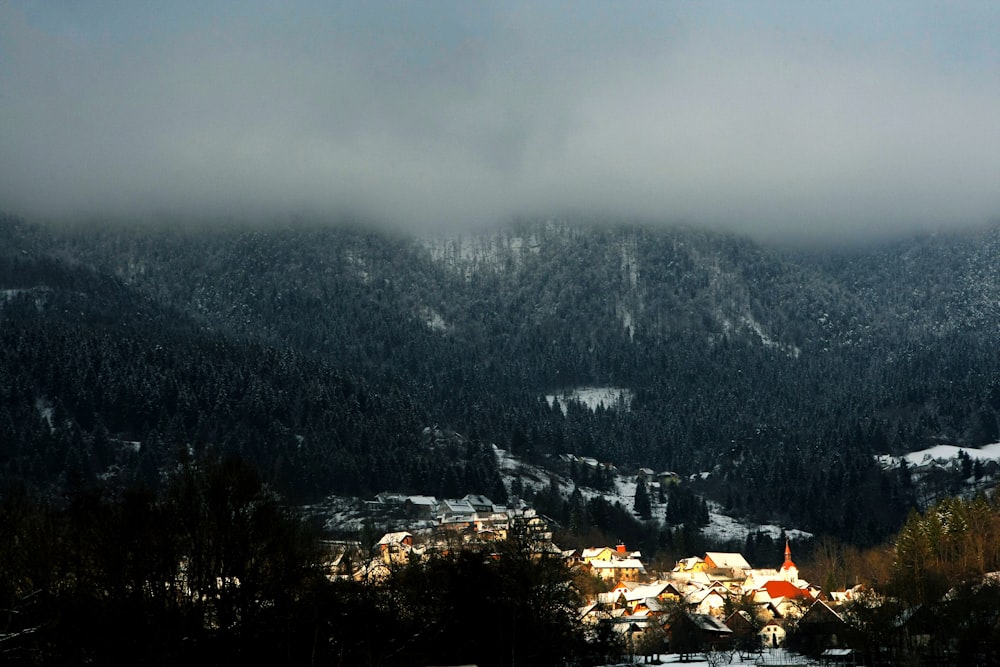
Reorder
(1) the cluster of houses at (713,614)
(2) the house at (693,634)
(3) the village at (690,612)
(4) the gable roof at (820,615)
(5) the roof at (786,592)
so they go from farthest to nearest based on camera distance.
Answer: (5) the roof at (786,592) < (2) the house at (693,634) < (1) the cluster of houses at (713,614) < (4) the gable roof at (820,615) < (3) the village at (690,612)

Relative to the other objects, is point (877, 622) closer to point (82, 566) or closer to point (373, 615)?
point (373, 615)

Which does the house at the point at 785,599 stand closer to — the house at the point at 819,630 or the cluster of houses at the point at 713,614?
the cluster of houses at the point at 713,614

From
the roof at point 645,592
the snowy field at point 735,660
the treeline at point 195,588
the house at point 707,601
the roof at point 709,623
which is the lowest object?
the roof at point 645,592

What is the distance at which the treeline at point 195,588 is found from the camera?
74250 millimetres

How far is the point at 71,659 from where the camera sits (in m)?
71.3

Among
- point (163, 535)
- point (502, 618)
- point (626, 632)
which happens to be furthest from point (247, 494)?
point (626, 632)

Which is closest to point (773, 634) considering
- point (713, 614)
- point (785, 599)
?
point (713, 614)

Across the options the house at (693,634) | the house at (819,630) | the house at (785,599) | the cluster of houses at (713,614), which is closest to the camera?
the house at (819,630)

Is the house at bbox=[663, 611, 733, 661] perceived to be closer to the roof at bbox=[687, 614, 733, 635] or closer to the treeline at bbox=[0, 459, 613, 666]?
the roof at bbox=[687, 614, 733, 635]

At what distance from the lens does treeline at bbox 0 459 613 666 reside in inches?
2923

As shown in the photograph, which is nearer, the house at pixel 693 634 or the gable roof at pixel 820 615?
the gable roof at pixel 820 615

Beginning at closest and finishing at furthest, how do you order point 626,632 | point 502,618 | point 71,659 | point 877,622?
point 71,659 < point 502,618 < point 877,622 < point 626,632

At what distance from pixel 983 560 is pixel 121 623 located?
295ft

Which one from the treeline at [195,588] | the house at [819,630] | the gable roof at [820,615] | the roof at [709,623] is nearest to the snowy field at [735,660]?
the house at [819,630]
